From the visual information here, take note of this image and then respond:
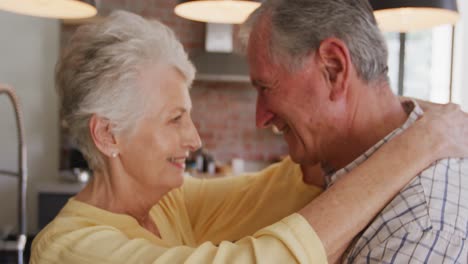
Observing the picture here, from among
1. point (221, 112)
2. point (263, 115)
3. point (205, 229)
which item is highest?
point (263, 115)

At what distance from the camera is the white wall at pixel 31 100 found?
5.29 m

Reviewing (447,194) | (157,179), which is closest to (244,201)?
(157,179)

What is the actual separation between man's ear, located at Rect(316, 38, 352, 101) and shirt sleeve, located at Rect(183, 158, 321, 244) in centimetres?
41

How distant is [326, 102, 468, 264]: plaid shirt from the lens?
1.00 meters

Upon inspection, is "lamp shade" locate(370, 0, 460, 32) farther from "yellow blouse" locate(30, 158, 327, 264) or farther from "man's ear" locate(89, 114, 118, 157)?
"man's ear" locate(89, 114, 118, 157)

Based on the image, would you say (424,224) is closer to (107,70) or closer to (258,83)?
(258,83)

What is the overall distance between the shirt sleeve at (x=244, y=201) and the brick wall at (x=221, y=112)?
4.30 metres

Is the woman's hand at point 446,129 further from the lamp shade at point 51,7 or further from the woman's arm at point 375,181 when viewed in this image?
the lamp shade at point 51,7

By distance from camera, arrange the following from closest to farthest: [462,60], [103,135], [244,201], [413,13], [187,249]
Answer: [187,249] → [103,135] → [244,201] → [413,13] → [462,60]

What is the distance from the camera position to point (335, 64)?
1197 millimetres

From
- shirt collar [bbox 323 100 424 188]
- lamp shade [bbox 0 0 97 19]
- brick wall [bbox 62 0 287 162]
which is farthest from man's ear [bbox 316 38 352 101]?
brick wall [bbox 62 0 287 162]

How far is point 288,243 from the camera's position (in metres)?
1.00

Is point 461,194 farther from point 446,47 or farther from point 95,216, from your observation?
point 446,47

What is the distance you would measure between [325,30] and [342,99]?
0.54 feet
